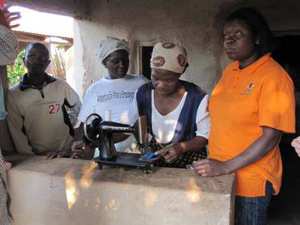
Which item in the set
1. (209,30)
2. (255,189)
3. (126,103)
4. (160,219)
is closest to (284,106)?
(255,189)

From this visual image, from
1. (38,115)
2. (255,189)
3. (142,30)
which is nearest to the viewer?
(255,189)

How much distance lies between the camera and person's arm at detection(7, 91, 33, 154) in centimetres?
218

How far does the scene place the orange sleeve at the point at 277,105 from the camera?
1575 mm

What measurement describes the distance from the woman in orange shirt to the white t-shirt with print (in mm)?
892

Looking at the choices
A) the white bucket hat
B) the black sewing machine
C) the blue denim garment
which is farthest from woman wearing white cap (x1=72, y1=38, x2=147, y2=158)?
the blue denim garment

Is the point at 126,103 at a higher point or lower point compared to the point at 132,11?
lower

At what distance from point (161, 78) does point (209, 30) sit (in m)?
2.66

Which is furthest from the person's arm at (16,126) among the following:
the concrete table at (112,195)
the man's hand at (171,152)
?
the man's hand at (171,152)

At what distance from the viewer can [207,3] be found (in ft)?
14.5

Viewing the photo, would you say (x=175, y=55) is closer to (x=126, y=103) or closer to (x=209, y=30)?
(x=126, y=103)

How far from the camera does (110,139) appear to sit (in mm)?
1839

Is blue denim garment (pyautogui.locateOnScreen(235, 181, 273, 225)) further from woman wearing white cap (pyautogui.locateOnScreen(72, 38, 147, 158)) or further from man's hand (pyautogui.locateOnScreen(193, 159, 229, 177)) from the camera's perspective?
woman wearing white cap (pyautogui.locateOnScreen(72, 38, 147, 158))

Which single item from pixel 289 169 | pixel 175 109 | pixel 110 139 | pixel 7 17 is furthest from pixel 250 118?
pixel 289 169

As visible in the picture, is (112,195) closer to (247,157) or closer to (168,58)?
(247,157)
